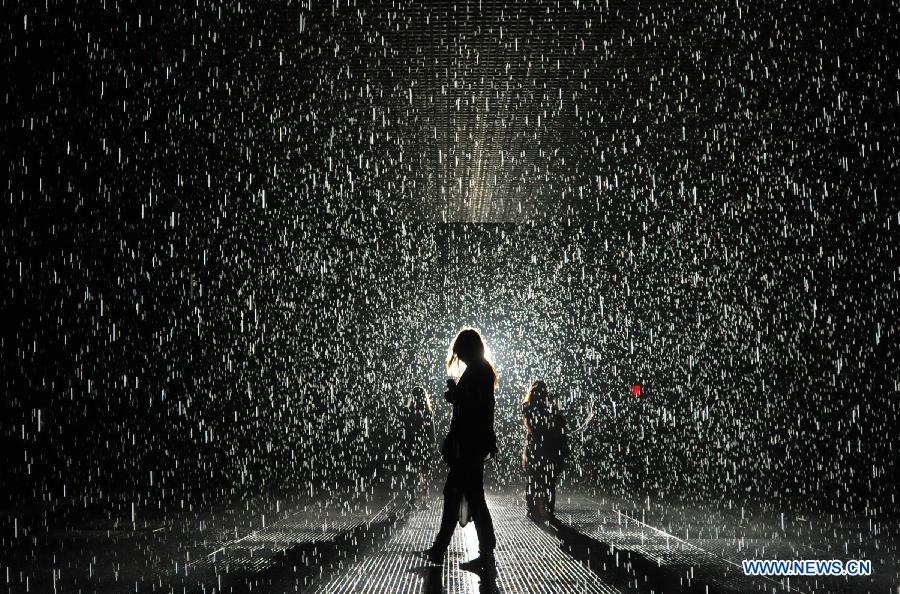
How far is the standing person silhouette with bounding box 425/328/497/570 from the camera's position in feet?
18.8

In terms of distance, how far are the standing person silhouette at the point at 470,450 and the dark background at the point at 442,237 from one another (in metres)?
3.51

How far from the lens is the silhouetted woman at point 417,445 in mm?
10188

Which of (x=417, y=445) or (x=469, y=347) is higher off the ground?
(x=469, y=347)

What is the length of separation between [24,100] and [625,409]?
14122mm

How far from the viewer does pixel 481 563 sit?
5609 millimetres

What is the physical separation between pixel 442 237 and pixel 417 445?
9.35 metres

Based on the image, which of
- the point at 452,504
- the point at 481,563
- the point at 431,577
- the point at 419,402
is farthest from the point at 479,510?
the point at 419,402

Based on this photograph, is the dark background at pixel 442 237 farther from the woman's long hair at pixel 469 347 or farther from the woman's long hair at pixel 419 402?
the woman's long hair at pixel 419 402

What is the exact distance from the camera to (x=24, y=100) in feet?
27.6

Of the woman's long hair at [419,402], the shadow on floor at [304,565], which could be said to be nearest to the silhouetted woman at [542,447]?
the woman's long hair at [419,402]

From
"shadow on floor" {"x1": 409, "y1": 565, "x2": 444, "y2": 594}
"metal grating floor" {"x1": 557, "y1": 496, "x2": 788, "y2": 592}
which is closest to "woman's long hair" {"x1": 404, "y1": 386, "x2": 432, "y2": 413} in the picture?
"metal grating floor" {"x1": 557, "y1": 496, "x2": 788, "y2": 592}

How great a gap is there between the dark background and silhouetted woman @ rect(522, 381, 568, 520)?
291cm

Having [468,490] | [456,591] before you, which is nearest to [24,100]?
[468,490]

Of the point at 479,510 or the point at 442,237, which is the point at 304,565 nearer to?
the point at 479,510
